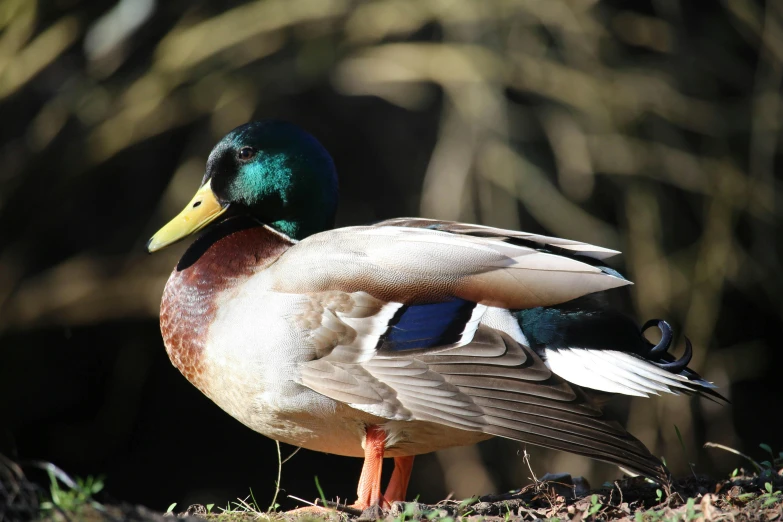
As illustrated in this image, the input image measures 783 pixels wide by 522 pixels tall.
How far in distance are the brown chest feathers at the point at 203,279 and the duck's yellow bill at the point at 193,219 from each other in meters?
0.07

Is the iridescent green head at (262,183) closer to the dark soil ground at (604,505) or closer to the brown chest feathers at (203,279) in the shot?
the brown chest feathers at (203,279)

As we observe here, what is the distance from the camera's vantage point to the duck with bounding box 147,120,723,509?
8.78ft

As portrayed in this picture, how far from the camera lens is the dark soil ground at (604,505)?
249 cm

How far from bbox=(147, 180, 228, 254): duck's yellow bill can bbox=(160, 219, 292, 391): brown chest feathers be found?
0.07 metres

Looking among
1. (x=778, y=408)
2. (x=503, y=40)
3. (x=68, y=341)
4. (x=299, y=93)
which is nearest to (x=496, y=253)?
(x=503, y=40)

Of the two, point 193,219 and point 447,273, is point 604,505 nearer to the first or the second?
point 447,273

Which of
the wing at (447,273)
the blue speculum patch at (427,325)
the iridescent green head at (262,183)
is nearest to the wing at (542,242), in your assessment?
the wing at (447,273)

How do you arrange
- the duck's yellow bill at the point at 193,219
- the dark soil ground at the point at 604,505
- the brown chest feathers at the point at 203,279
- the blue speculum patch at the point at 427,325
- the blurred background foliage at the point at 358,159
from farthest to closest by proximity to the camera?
the blurred background foliage at the point at 358,159 → the duck's yellow bill at the point at 193,219 → the brown chest feathers at the point at 203,279 → the blue speculum patch at the point at 427,325 → the dark soil ground at the point at 604,505

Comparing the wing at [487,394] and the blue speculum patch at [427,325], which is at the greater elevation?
the blue speculum patch at [427,325]

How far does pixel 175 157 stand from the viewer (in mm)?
6523

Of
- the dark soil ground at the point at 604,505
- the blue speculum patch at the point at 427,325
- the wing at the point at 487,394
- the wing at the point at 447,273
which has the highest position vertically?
the wing at the point at 447,273

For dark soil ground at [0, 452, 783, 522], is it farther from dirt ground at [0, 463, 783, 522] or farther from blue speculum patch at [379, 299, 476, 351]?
blue speculum patch at [379, 299, 476, 351]

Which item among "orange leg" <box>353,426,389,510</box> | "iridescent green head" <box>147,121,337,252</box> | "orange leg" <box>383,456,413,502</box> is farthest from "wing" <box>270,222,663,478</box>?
"orange leg" <box>383,456,413,502</box>

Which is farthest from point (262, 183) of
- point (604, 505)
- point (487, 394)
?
point (604, 505)
